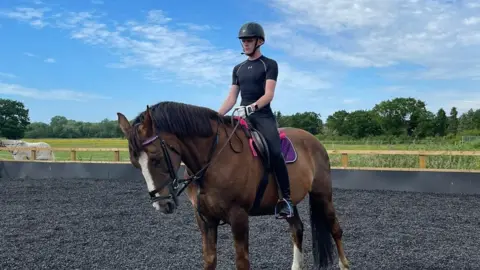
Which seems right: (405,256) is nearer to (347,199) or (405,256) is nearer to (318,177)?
(318,177)

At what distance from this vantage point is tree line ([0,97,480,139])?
29897mm

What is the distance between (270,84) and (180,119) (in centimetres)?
89

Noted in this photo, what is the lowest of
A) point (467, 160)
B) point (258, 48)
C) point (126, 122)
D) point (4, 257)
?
point (4, 257)

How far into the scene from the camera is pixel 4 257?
471cm

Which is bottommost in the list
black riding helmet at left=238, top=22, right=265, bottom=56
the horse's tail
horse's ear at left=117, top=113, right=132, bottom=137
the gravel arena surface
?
the gravel arena surface

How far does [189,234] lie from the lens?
5.84 metres

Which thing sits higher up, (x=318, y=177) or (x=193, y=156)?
(x=193, y=156)

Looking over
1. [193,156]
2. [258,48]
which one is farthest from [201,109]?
[258,48]

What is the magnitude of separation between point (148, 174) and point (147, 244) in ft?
9.69

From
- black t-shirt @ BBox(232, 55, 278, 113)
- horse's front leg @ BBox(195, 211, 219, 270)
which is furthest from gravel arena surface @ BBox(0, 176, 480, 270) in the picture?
black t-shirt @ BBox(232, 55, 278, 113)

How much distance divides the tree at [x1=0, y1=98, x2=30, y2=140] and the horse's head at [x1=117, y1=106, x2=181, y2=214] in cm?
3222

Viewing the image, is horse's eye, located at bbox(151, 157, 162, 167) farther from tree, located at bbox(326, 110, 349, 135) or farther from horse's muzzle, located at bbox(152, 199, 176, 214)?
tree, located at bbox(326, 110, 349, 135)

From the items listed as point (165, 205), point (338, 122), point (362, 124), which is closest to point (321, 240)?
point (165, 205)

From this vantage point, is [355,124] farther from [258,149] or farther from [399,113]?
[258,149]
